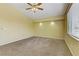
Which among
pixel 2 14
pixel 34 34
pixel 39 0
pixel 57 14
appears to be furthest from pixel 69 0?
pixel 2 14

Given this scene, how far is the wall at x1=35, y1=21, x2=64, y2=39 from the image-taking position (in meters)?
2.19

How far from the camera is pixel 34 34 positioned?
2320 millimetres

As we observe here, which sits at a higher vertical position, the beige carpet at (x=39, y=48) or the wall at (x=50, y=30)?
the wall at (x=50, y=30)

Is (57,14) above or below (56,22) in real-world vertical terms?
above

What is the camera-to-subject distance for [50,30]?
224 centimetres

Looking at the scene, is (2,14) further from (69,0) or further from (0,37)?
(69,0)

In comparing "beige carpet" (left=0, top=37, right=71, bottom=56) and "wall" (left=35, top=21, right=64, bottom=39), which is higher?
"wall" (left=35, top=21, right=64, bottom=39)

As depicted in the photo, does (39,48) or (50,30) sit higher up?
(50,30)

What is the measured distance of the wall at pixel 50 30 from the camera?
7.19 feet

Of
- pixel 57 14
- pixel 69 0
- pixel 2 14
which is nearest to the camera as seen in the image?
pixel 69 0

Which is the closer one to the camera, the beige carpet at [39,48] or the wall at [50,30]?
the wall at [50,30]

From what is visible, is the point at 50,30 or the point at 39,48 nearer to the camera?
the point at 50,30

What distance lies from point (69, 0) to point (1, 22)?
337 centimetres

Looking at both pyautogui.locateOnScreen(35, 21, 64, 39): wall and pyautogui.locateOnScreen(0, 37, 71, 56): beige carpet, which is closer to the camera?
pyautogui.locateOnScreen(35, 21, 64, 39): wall
